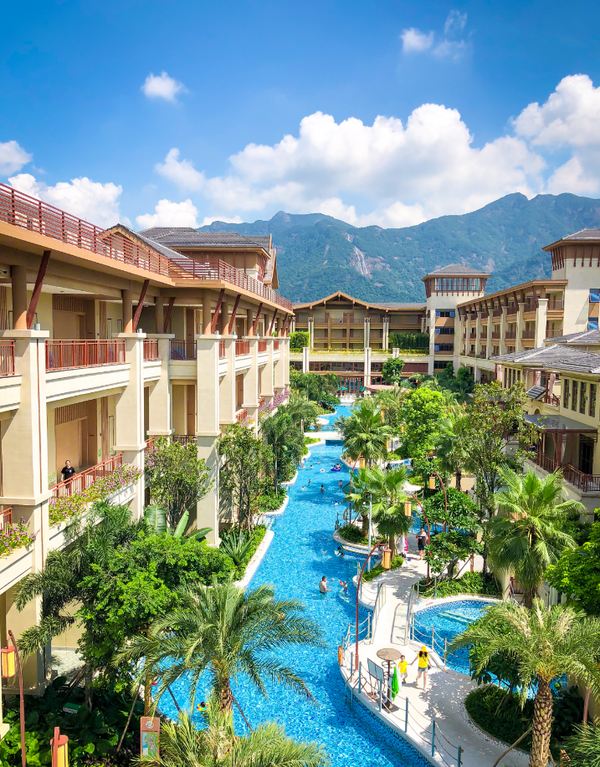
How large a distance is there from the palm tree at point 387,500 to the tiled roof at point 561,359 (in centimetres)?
751

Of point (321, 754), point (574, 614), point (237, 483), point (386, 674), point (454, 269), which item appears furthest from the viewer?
point (454, 269)

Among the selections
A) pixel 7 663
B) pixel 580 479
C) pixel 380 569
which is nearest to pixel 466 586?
pixel 380 569

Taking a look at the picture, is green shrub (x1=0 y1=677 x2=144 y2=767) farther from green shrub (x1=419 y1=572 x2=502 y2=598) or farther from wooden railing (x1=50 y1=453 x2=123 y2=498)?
green shrub (x1=419 y1=572 x2=502 y2=598)

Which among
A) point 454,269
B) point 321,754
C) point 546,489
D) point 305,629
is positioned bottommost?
point 321,754

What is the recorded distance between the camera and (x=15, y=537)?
1170 cm

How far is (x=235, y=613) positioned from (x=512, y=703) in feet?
23.6

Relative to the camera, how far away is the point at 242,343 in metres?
29.2

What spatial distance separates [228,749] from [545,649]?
6077 mm

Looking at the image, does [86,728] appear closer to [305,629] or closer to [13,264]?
[305,629]

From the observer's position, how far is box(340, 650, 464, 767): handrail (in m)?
12.5

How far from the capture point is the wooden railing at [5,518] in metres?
11.8

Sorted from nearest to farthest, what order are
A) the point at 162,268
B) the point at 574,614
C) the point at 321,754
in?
1. the point at 321,754
2. the point at 574,614
3. the point at 162,268

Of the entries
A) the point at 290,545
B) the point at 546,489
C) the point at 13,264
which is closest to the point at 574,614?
the point at 546,489

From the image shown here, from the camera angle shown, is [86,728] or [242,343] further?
[242,343]
